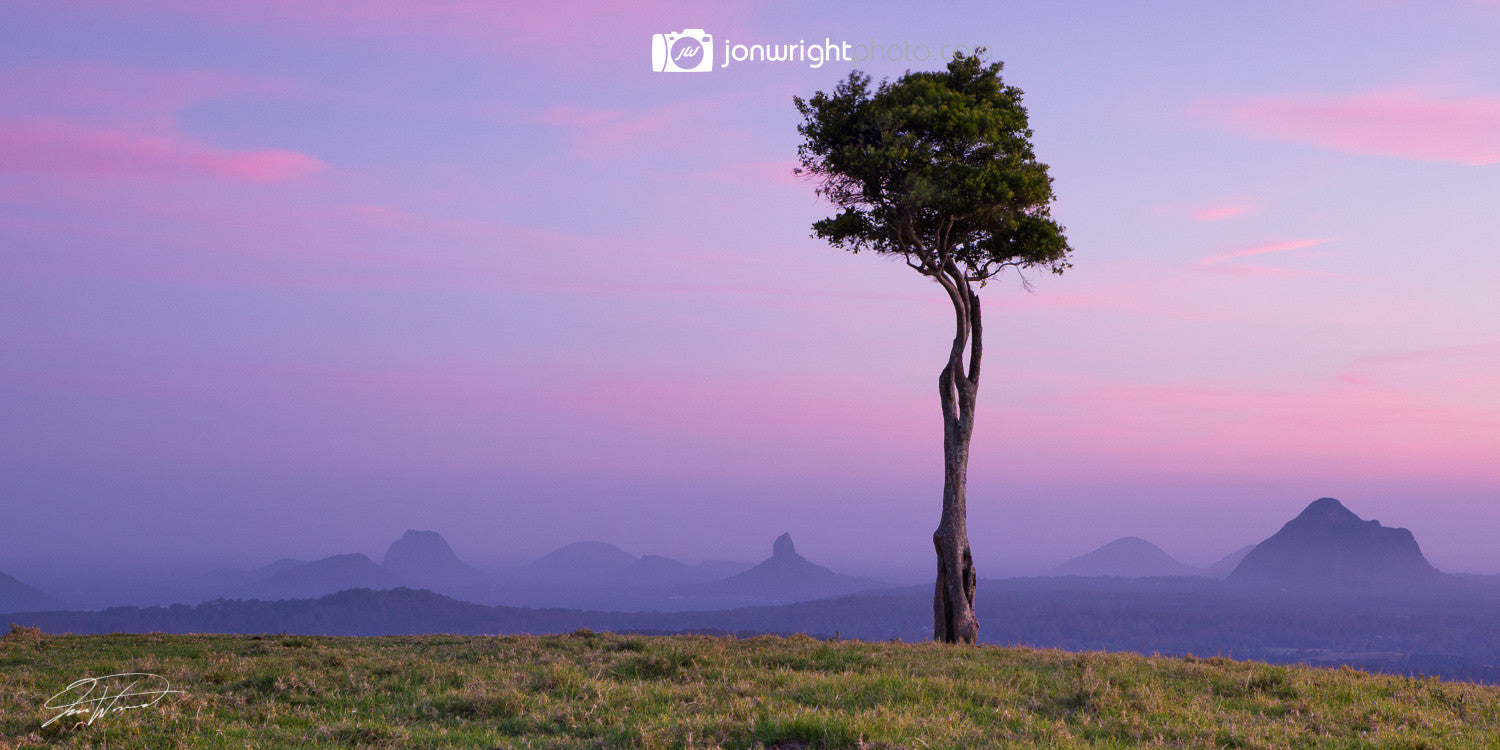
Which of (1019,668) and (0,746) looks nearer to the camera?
(0,746)

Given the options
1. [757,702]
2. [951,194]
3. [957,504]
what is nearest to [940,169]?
[951,194]

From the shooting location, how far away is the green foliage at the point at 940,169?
31.1m

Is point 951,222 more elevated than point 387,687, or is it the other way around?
point 951,222

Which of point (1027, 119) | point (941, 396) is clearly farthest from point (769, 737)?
point (1027, 119)

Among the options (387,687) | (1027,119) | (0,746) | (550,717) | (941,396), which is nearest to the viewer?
(0,746)

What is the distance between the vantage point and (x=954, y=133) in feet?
104

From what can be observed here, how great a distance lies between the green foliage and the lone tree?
0.03m

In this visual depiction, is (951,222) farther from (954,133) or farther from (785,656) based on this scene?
(785,656)

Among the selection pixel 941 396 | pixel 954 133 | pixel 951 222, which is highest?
pixel 954 133

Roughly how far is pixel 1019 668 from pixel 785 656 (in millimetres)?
4377

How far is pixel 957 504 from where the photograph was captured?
30000 mm
